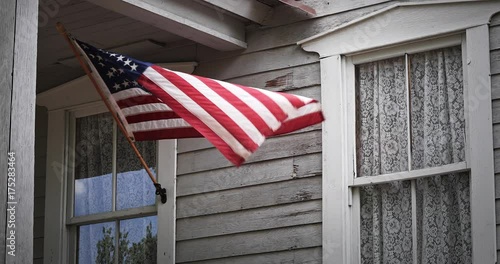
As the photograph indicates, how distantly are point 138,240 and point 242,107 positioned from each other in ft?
7.74

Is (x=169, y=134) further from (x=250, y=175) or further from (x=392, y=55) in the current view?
(x=392, y=55)

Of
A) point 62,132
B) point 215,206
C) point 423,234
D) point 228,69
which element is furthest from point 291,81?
point 62,132

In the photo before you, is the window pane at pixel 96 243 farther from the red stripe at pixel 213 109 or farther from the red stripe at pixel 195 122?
the red stripe at pixel 213 109

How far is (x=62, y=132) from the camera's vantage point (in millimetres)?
8609

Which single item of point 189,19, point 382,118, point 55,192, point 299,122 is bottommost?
point 55,192

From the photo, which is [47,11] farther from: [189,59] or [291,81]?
[291,81]

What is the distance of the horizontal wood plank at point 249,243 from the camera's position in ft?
23.3

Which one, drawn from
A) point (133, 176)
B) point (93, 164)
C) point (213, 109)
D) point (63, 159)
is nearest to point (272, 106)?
point (213, 109)

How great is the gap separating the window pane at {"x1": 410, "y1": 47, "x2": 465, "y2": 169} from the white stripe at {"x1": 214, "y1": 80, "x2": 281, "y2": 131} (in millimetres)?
1278

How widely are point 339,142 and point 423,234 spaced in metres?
0.89

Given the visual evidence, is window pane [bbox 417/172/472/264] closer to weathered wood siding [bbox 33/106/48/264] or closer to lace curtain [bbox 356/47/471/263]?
lace curtain [bbox 356/47/471/263]

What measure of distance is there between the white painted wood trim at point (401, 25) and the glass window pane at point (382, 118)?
7.1 inches

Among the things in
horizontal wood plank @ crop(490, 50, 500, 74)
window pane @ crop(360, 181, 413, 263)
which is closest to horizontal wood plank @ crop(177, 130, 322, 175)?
window pane @ crop(360, 181, 413, 263)

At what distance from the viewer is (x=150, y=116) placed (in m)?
7.20
